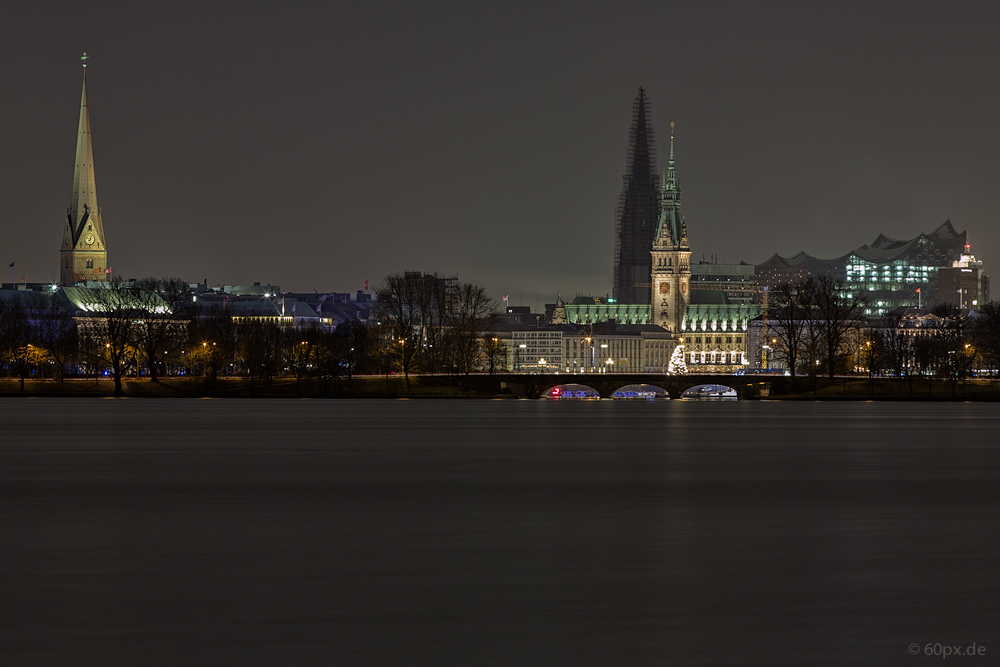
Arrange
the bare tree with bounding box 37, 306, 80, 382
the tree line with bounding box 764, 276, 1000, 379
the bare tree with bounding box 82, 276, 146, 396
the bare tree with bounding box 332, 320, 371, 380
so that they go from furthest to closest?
the bare tree with bounding box 332, 320, 371, 380, the tree line with bounding box 764, 276, 1000, 379, the bare tree with bounding box 37, 306, 80, 382, the bare tree with bounding box 82, 276, 146, 396

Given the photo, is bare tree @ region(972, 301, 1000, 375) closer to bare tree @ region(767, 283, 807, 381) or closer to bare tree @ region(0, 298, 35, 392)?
bare tree @ region(767, 283, 807, 381)

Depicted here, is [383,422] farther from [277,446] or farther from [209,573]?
[209,573]

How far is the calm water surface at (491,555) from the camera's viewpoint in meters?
18.4

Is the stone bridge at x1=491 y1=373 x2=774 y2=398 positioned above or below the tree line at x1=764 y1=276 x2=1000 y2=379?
below

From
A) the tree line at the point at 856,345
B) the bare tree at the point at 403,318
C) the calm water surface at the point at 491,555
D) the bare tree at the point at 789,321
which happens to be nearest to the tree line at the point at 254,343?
the bare tree at the point at 403,318

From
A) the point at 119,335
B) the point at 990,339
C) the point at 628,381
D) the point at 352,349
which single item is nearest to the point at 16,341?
the point at 119,335

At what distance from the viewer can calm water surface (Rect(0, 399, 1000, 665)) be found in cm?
1838

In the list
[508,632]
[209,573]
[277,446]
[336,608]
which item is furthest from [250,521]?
[277,446]

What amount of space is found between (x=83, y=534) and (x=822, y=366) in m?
122

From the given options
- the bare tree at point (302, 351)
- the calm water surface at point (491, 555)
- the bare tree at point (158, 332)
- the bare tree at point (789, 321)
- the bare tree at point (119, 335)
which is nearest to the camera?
the calm water surface at point (491, 555)

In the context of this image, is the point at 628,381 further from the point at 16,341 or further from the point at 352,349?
the point at 16,341

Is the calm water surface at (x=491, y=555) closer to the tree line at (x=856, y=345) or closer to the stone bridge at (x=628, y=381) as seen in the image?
the tree line at (x=856, y=345)

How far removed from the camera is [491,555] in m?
25.9

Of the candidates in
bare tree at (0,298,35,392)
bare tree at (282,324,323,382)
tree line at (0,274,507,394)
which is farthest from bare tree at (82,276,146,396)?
bare tree at (282,324,323,382)
